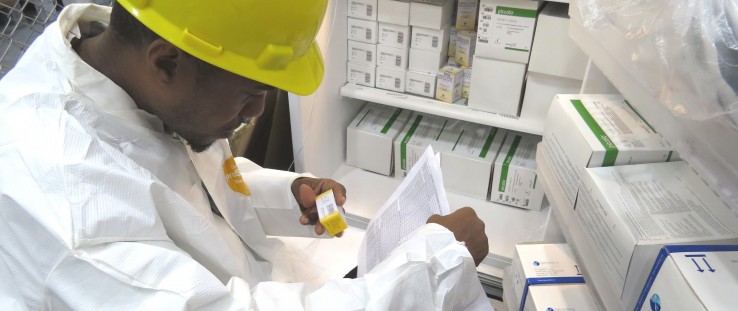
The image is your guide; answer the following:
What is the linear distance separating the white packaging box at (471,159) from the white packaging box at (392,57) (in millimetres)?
296

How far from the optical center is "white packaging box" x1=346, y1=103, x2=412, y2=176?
161 centimetres

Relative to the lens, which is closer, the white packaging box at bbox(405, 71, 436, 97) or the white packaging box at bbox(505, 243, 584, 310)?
the white packaging box at bbox(505, 243, 584, 310)

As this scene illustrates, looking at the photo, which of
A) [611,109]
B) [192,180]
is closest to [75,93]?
[192,180]

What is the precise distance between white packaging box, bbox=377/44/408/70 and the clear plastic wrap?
0.76 metres

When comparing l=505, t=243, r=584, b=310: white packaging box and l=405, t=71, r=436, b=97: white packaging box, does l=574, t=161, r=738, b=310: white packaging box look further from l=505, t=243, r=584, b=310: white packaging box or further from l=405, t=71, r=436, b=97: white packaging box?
l=405, t=71, r=436, b=97: white packaging box

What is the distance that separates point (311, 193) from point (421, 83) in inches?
22.0

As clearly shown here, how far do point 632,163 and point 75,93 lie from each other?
0.82 m

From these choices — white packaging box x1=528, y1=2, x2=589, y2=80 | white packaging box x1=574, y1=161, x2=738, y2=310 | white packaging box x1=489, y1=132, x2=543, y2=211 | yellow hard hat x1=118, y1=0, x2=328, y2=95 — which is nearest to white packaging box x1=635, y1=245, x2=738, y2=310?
white packaging box x1=574, y1=161, x2=738, y2=310

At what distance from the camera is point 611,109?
891mm

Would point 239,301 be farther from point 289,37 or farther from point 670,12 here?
point 670,12

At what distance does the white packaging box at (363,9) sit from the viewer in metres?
1.40

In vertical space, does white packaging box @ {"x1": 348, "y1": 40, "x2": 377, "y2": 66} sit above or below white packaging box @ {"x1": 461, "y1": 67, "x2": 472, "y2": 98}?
above

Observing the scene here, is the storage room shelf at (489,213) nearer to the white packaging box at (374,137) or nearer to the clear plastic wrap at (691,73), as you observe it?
the white packaging box at (374,137)

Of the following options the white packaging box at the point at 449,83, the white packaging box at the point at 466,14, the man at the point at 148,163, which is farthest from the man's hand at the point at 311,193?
the white packaging box at the point at 466,14
